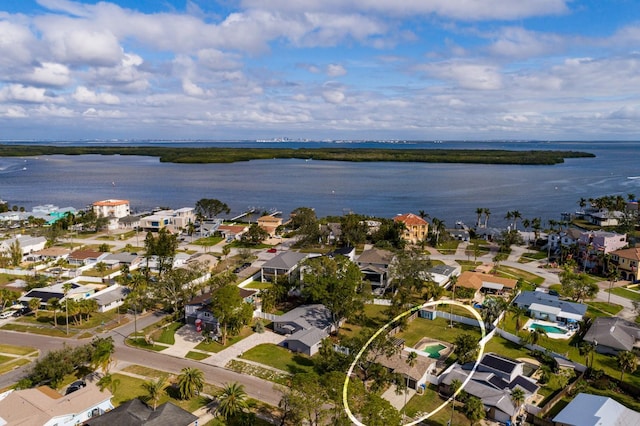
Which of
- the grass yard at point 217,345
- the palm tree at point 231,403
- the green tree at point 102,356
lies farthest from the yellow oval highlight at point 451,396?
the green tree at point 102,356

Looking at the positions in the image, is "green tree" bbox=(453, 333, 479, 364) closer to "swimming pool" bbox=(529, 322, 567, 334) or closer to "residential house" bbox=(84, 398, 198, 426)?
"swimming pool" bbox=(529, 322, 567, 334)

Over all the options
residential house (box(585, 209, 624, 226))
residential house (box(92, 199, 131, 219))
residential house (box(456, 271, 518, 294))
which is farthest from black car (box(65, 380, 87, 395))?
residential house (box(585, 209, 624, 226))

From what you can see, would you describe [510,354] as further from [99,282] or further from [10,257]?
[10,257]

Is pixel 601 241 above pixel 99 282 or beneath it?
above

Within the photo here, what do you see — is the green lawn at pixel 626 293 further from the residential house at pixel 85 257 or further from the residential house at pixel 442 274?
the residential house at pixel 85 257

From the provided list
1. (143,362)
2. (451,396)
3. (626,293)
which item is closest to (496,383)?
(451,396)

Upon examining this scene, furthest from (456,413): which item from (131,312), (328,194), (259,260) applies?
(328,194)
